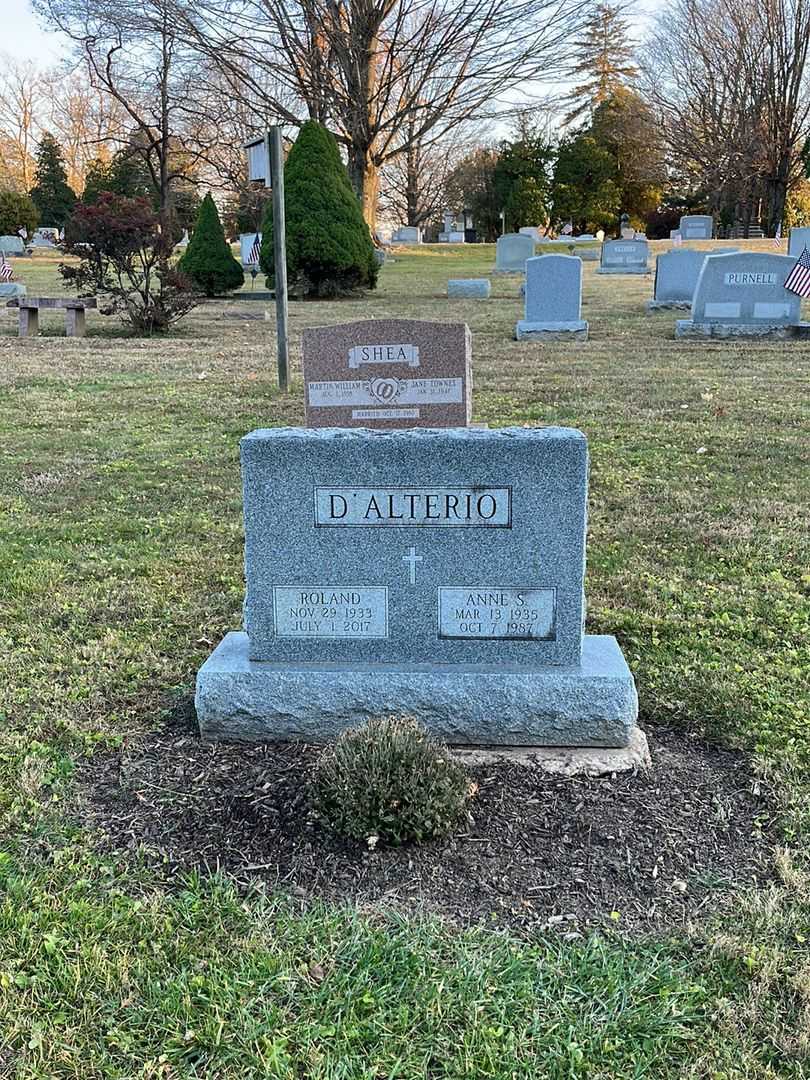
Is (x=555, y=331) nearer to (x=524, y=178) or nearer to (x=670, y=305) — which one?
(x=670, y=305)

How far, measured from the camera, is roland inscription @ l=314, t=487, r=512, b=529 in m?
2.97

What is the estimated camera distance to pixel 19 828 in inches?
104

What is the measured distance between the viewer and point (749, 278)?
14.0m

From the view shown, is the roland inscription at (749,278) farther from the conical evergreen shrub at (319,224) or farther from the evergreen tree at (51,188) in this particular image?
the evergreen tree at (51,188)

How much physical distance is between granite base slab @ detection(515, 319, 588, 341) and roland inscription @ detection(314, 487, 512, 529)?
1157 centimetres

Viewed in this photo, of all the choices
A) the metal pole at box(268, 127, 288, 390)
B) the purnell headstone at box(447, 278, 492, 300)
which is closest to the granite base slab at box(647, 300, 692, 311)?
the purnell headstone at box(447, 278, 492, 300)

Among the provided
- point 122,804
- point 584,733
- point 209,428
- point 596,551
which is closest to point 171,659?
point 122,804

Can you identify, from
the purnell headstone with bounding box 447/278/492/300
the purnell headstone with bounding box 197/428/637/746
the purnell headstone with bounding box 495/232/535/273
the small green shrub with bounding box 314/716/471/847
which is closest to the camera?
the small green shrub with bounding box 314/716/471/847

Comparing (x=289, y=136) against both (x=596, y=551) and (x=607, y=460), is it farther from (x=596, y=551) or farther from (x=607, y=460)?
(x=596, y=551)

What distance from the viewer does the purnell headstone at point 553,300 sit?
558 inches

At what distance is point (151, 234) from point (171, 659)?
11.4m

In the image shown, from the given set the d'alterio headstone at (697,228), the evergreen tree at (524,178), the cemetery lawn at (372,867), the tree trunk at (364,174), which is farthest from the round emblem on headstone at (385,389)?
the evergreen tree at (524,178)

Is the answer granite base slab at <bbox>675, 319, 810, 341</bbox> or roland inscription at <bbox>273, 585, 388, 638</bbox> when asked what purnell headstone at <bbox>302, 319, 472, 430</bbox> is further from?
granite base slab at <bbox>675, 319, 810, 341</bbox>

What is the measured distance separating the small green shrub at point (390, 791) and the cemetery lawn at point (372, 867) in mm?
74
